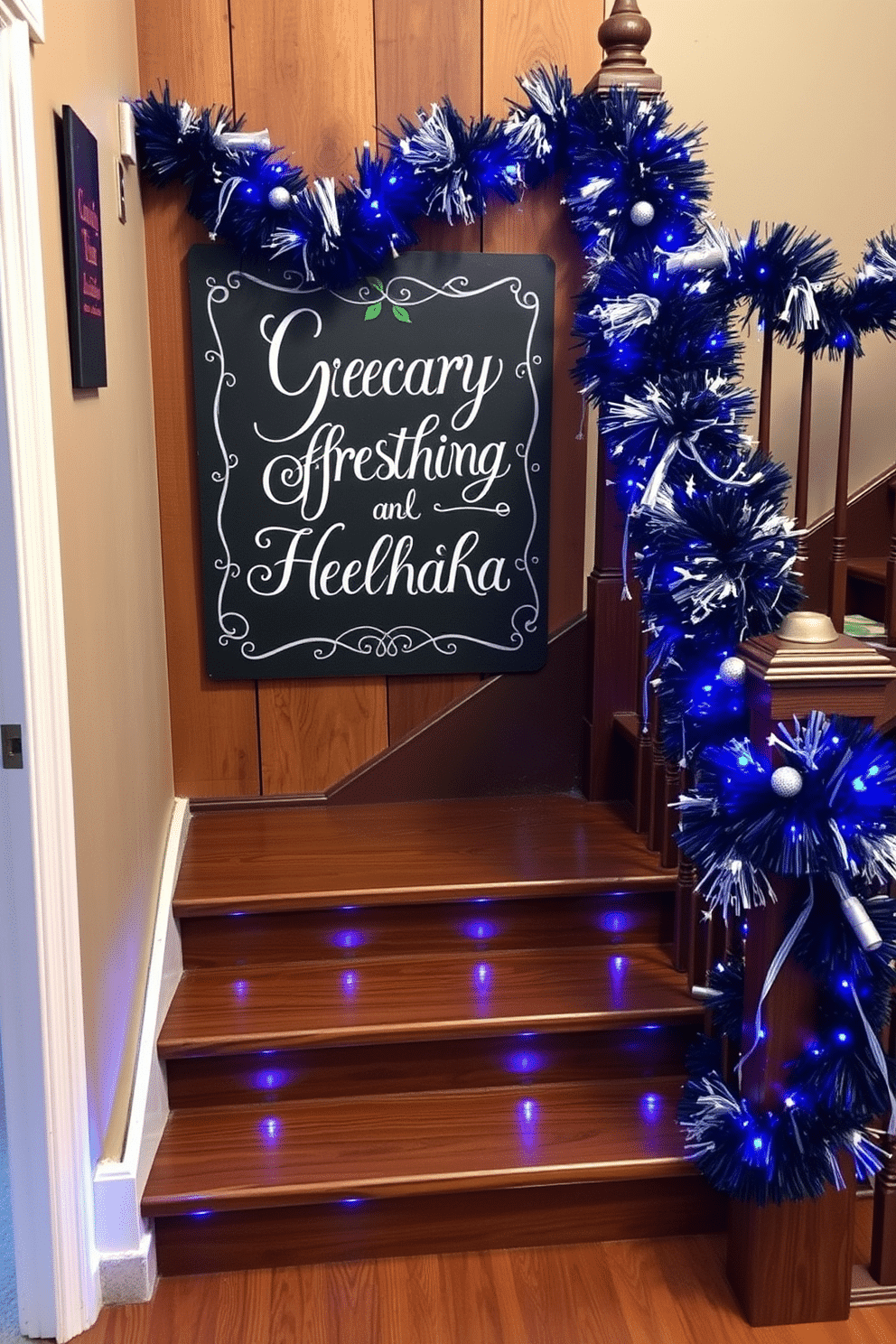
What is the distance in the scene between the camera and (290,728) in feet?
9.39

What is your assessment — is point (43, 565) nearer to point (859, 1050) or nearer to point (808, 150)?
point (859, 1050)

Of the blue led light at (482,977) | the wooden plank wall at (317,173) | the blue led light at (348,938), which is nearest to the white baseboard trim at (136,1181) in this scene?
the blue led light at (348,938)

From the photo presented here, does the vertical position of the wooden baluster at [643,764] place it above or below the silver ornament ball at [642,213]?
below

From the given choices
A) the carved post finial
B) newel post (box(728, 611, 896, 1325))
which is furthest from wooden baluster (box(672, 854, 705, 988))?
the carved post finial

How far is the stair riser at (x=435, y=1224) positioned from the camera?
2.01 metres

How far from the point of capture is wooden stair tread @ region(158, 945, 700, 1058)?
216cm

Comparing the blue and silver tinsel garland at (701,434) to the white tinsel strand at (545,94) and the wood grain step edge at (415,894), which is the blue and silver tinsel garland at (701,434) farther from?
the wood grain step edge at (415,894)

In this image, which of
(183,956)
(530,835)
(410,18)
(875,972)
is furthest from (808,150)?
(183,956)

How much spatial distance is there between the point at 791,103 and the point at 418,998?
7.02 ft

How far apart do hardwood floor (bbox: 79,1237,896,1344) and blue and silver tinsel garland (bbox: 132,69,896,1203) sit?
0.75 feet

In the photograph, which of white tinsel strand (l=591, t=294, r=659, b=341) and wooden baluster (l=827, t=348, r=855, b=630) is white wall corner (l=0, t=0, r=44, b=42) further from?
wooden baluster (l=827, t=348, r=855, b=630)

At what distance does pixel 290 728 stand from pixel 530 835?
624mm

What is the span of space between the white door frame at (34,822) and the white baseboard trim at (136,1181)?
0.03 m

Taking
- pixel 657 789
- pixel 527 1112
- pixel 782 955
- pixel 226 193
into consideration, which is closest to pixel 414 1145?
pixel 527 1112
